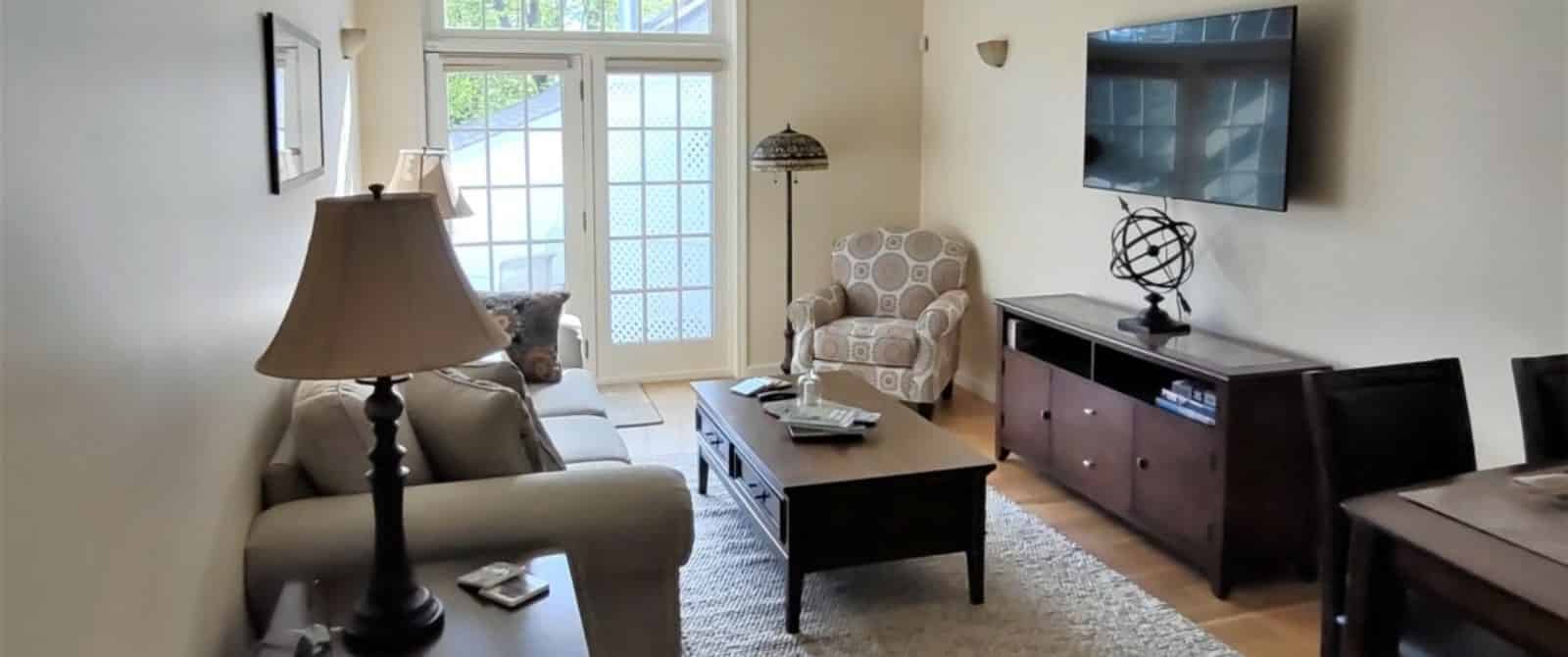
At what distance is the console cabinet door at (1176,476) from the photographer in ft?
11.2

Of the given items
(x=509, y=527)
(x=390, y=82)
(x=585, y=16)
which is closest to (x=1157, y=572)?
(x=509, y=527)

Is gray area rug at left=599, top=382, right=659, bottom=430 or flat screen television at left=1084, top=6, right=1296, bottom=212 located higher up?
flat screen television at left=1084, top=6, right=1296, bottom=212

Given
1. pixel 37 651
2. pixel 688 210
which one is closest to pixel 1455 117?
pixel 37 651

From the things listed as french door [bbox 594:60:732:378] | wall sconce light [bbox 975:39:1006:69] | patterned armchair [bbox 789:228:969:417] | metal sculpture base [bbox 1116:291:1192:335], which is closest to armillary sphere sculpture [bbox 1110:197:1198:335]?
metal sculpture base [bbox 1116:291:1192:335]

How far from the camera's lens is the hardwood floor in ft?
10.4

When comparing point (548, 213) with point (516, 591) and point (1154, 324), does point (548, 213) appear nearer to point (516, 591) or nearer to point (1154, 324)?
point (1154, 324)

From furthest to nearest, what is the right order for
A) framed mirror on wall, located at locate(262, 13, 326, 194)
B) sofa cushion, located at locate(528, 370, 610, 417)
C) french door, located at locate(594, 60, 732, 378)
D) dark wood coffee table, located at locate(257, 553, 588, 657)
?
1. french door, located at locate(594, 60, 732, 378)
2. sofa cushion, located at locate(528, 370, 610, 417)
3. framed mirror on wall, located at locate(262, 13, 326, 194)
4. dark wood coffee table, located at locate(257, 553, 588, 657)

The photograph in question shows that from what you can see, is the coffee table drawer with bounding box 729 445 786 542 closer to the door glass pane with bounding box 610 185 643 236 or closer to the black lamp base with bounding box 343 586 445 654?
the black lamp base with bounding box 343 586 445 654

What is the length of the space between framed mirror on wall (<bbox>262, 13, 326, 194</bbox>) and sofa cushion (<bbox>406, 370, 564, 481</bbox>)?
0.74 metres

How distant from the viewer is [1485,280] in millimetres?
3098

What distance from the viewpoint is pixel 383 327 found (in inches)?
72.7

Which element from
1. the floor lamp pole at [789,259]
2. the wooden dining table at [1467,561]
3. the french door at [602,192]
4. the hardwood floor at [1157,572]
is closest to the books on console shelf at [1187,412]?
the hardwood floor at [1157,572]

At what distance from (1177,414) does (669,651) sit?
1.76 meters

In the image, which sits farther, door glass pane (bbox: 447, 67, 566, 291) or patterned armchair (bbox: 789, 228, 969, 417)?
door glass pane (bbox: 447, 67, 566, 291)
